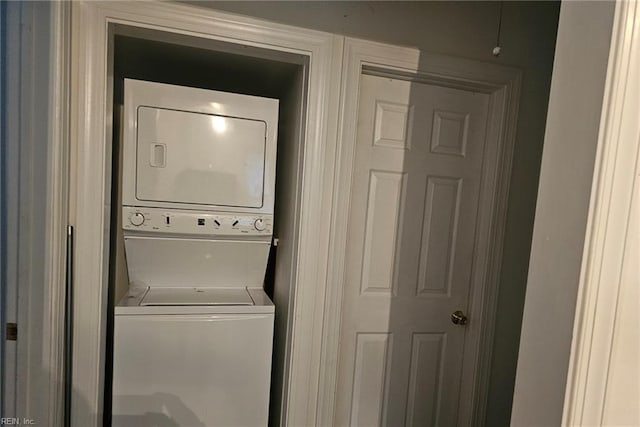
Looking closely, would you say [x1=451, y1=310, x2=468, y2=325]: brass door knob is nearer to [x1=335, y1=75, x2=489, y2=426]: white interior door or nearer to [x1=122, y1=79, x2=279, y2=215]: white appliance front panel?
[x1=335, y1=75, x2=489, y2=426]: white interior door

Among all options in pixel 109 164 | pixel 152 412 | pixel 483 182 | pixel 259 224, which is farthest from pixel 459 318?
pixel 109 164

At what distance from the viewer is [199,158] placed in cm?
135

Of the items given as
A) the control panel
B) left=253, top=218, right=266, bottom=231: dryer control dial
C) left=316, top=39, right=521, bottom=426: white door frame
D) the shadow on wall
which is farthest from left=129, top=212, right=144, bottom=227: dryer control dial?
left=316, top=39, right=521, bottom=426: white door frame

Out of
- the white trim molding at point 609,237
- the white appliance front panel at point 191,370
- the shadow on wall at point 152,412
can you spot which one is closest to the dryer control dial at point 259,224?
the white appliance front panel at point 191,370

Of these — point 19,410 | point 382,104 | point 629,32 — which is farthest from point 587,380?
point 19,410

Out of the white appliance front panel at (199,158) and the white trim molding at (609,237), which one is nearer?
the white trim molding at (609,237)

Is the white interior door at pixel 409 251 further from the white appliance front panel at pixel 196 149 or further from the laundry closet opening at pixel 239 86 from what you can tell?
the white appliance front panel at pixel 196 149

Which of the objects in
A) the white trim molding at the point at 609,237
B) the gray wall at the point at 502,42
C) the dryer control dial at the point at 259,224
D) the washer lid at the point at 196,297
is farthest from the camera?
the dryer control dial at the point at 259,224

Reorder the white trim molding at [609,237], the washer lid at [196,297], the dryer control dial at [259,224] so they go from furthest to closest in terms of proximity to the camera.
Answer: the dryer control dial at [259,224]
the washer lid at [196,297]
the white trim molding at [609,237]

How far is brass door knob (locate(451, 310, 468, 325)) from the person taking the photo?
155 centimetres

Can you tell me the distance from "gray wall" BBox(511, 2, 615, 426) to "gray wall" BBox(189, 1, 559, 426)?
747 mm

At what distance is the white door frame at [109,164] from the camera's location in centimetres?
107

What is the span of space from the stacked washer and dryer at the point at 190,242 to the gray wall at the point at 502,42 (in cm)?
41

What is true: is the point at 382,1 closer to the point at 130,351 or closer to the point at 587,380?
the point at 587,380
